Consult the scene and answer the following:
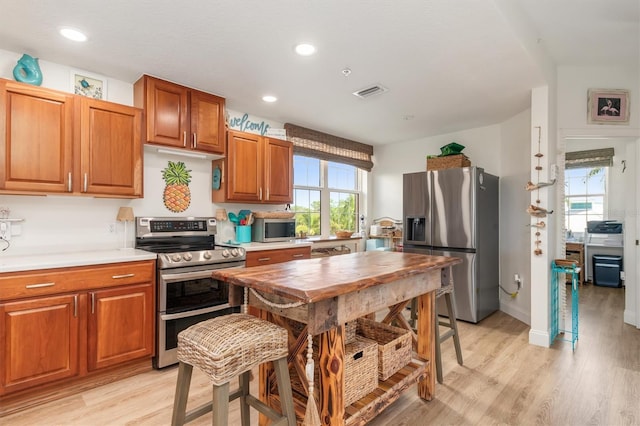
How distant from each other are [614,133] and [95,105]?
4699 millimetres

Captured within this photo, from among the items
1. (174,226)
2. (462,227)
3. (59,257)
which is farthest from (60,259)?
(462,227)

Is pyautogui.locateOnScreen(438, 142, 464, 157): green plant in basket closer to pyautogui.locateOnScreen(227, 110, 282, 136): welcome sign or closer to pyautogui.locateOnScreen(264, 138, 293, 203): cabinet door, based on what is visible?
pyautogui.locateOnScreen(264, 138, 293, 203): cabinet door

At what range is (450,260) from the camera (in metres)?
2.27

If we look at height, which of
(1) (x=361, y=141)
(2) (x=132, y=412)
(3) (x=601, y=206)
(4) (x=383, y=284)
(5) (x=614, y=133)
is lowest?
(2) (x=132, y=412)

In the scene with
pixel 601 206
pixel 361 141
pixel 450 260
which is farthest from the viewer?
pixel 601 206

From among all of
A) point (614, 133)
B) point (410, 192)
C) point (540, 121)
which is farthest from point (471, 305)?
point (614, 133)

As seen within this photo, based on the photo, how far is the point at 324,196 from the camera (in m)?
4.90

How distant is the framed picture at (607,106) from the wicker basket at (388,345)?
9.82 feet

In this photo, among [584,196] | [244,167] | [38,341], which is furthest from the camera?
[584,196]

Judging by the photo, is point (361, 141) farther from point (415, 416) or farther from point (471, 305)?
point (415, 416)

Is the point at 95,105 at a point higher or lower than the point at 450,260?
higher

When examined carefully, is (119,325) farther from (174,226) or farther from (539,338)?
(539,338)

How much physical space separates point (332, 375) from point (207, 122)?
101 inches

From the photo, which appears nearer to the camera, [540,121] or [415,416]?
[415,416]
